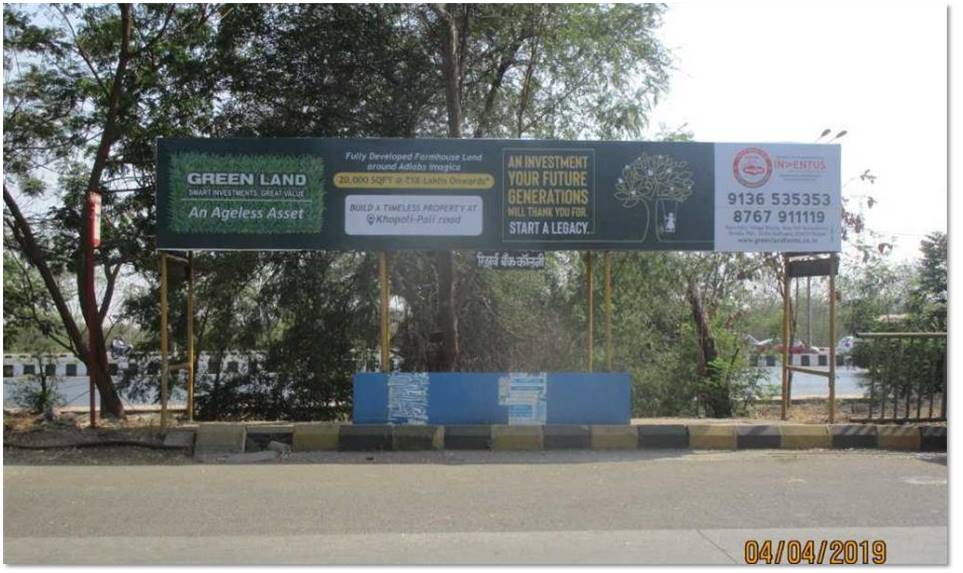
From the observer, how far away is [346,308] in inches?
540

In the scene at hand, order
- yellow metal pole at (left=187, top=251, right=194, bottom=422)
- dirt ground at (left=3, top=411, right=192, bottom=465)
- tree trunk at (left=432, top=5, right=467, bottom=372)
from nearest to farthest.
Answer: dirt ground at (left=3, top=411, right=192, bottom=465) < yellow metal pole at (left=187, top=251, right=194, bottom=422) < tree trunk at (left=432, top=5, right=467, bottom=372)

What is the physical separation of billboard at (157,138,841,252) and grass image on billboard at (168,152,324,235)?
12 millimetres

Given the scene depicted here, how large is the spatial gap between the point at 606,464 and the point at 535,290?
19.5 feet

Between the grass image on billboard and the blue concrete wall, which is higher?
the grass image on billboard

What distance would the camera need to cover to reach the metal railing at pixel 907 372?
10.5 meters

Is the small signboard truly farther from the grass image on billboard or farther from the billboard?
the grass image on billboard

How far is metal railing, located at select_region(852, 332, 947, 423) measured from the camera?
10.5 m

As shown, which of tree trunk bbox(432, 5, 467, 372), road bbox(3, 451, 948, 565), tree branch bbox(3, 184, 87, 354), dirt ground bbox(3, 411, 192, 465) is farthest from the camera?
tree trunk bbox(432, 5, 467, 372)

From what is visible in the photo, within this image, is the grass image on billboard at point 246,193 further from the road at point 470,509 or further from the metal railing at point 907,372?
the metal railing at point 907,372

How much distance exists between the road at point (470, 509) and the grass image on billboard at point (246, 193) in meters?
2.84

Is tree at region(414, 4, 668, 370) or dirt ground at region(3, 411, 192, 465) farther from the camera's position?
tree at region(414, 4, 668, 370)

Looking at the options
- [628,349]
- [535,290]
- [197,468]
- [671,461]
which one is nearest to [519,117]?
[535,290]

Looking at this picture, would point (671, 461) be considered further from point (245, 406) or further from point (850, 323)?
point (850, 323)
